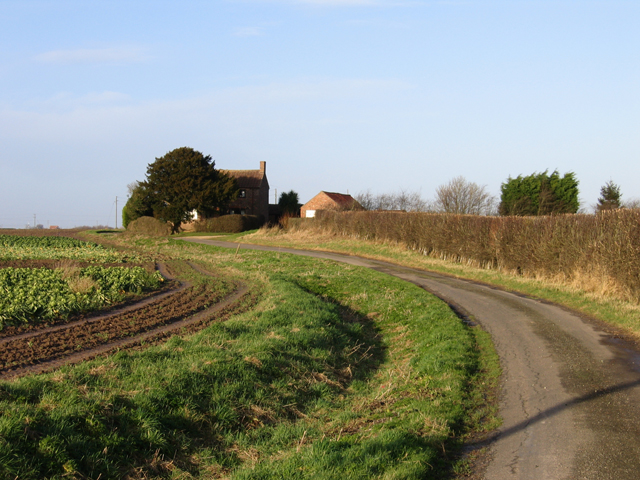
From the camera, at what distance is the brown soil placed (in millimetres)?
8328

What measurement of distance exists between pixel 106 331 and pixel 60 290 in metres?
4.23

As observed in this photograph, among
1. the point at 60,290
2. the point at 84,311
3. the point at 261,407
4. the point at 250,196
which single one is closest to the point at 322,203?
the point at 250,196

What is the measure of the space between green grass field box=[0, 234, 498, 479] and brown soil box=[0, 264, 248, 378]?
3.35 feet

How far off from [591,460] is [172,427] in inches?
182

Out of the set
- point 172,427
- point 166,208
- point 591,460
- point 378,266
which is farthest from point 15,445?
point 166,208

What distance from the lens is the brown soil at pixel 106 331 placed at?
27.3ft

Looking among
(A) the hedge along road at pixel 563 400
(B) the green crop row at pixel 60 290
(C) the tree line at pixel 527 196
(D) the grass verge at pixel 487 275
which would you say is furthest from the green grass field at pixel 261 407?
(C) the tree line at pixel 527 196

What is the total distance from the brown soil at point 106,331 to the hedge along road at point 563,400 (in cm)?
646

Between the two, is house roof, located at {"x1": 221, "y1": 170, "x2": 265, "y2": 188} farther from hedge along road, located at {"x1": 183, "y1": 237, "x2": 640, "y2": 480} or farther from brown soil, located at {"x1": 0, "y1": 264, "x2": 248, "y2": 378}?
hedge along road, located at {"x1": 183, "y1": 237, "x2": 640, "y2": 480}

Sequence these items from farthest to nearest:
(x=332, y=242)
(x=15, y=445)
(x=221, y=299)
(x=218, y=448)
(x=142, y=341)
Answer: (x=332, y=242)
(x=221, y=299)
(x=142, y=341)
(x=218, y=448)
(x=15, y=445)

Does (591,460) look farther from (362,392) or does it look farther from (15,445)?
(15,445)

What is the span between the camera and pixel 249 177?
6700 cm

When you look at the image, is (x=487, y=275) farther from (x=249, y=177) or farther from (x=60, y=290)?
(x=249, y=177)

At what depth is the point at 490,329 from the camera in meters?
11.8
